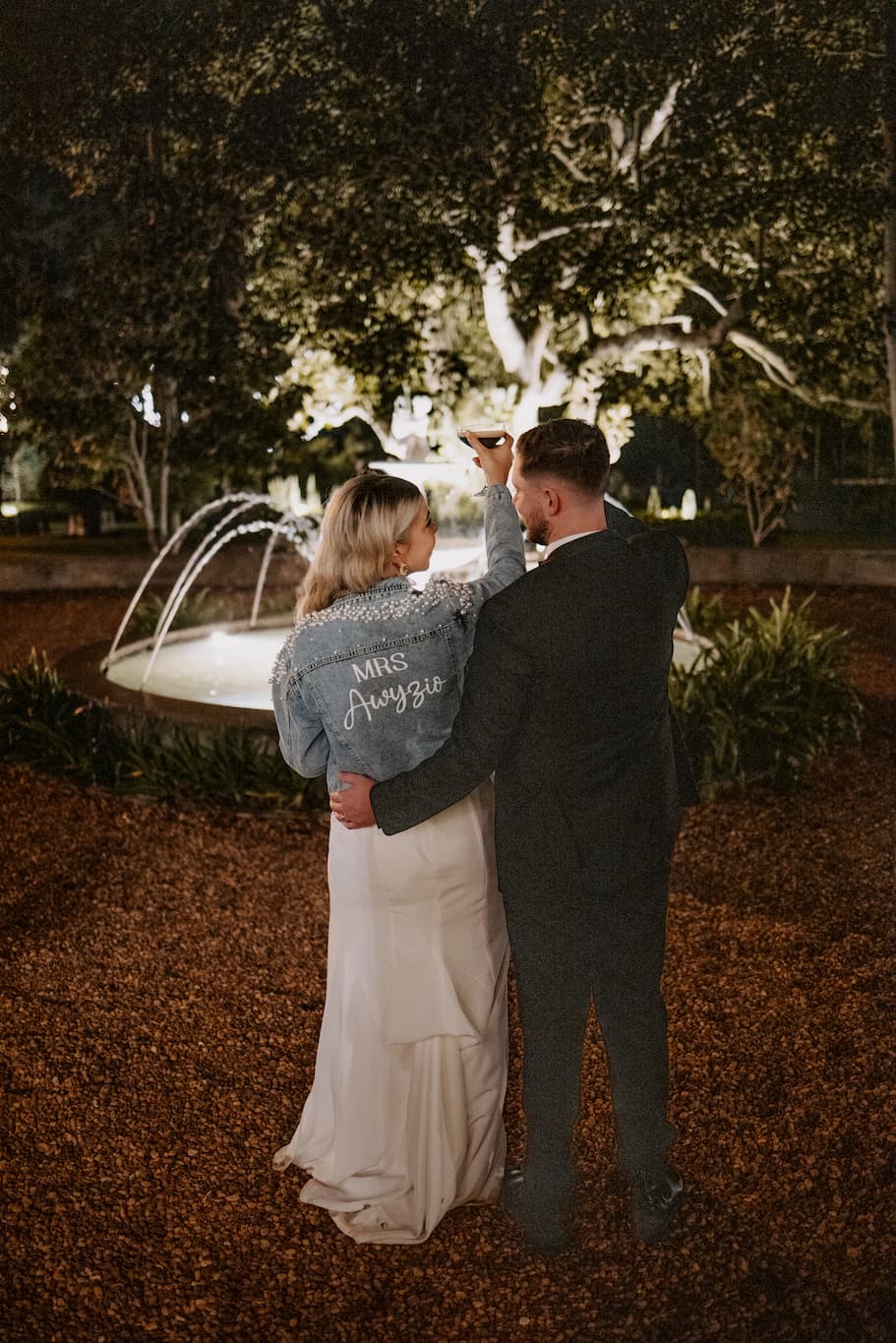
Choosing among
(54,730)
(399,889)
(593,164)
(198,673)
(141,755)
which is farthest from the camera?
(593,164)

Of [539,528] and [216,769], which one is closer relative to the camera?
[539,528]

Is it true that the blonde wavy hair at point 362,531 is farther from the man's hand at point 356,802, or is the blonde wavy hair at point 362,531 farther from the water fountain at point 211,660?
the water fountain at point 211,660

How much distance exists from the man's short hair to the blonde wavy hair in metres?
0.28

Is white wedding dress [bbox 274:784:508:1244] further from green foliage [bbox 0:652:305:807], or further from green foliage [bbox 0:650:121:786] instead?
green foliage [bbox 0:650:121:786]

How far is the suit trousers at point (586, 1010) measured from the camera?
316 cm

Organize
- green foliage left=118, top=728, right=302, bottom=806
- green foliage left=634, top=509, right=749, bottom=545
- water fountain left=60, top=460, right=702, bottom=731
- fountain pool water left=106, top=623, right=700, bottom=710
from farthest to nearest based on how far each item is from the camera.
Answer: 1. green foliage left=634, top=509, right=749, bottom=545
2. fountain pool water left=106, top=623, right=700, bottom=710
3. water fountain left=60, top=460, right=702, bottom=731
4. green foliage left=118, top=728, right=302, bottom=806

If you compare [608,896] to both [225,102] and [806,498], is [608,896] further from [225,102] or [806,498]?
[806,498]

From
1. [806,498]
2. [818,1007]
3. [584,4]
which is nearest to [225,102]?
[584,4]

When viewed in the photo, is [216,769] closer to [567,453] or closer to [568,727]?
[568,727]

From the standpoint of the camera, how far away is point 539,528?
122 inches

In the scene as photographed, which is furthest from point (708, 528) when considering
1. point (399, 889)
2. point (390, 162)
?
point (399, 889)

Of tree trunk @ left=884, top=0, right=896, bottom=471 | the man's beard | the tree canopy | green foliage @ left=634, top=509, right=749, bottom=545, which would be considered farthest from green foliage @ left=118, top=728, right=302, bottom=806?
green foliage @ left=634, top=509, right=749, bottom=545

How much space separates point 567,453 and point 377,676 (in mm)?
688

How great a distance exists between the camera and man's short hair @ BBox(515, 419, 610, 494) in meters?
3.03
